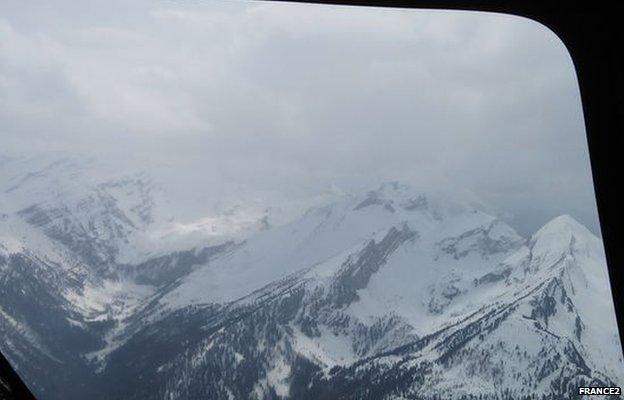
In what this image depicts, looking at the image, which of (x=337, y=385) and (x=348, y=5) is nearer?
(x=348, y=5)

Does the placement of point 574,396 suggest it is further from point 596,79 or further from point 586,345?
point 596,79

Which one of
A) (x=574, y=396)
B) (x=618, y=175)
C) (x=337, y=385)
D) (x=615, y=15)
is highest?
(x=615, y=15)

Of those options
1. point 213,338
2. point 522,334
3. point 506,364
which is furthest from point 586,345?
point 213,338

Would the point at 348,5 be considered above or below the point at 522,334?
above

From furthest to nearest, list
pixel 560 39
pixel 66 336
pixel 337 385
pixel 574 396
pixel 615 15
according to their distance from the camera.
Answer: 1. pixel 66 336
2. pixel 574 396
3. pixel 337 385
4. pixel 560 39
5. pixel 615 15

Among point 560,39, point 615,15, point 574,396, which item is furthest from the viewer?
point 574,396

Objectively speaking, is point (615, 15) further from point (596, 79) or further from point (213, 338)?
point (213, 338)

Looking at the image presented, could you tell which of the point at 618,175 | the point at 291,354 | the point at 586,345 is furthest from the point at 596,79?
the point at 586,345
